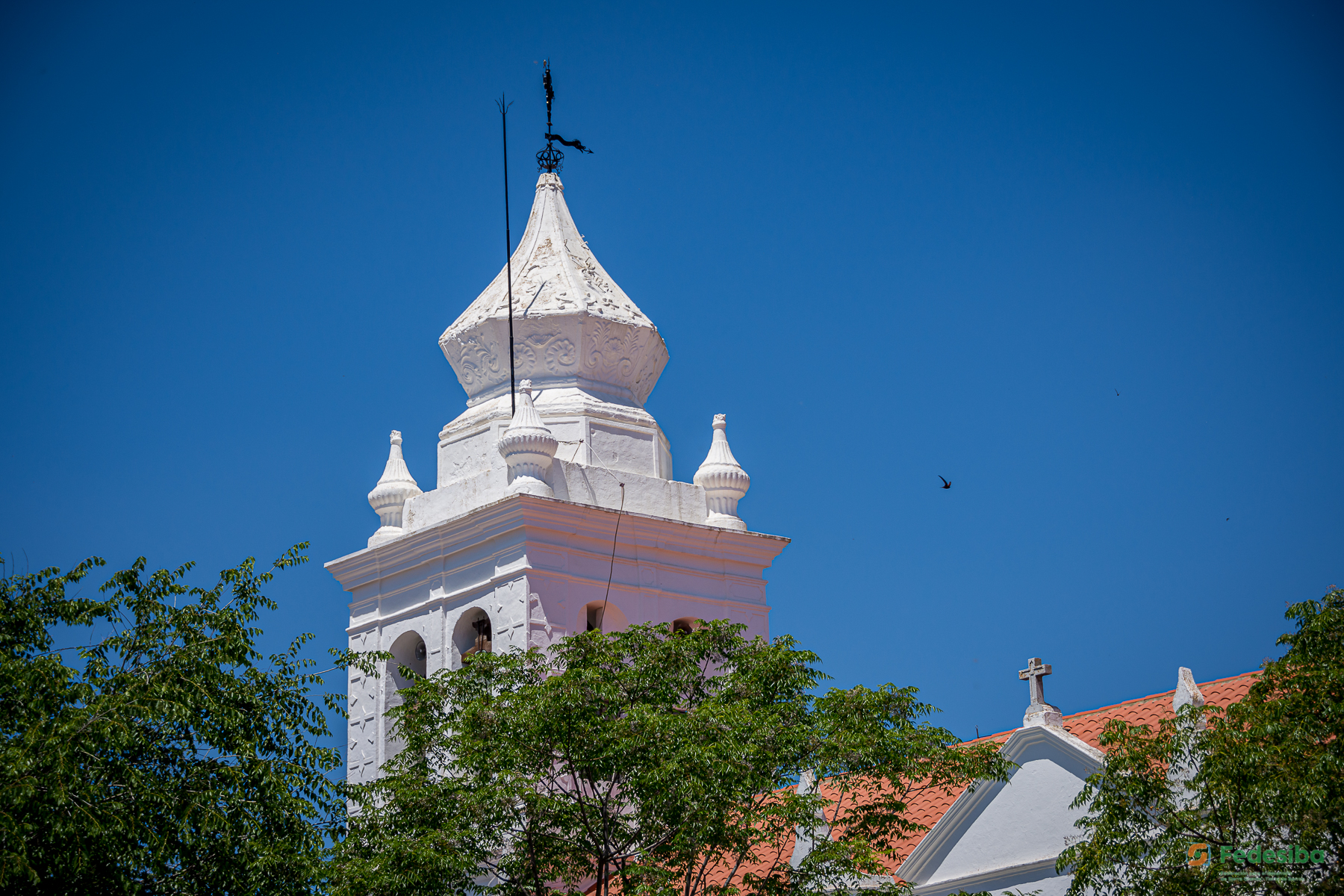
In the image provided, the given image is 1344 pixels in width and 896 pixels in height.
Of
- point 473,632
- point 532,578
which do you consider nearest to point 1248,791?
point 532,578

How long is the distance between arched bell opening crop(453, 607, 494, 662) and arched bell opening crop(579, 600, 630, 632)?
158cm

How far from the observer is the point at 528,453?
29.7 meters

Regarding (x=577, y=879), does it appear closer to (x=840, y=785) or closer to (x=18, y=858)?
(x=840, y=785)

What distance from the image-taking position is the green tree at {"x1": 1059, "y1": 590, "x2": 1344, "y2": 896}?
1759 cm

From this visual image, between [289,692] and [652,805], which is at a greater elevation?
[289,692]

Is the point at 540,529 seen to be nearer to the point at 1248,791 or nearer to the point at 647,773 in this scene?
the point at 647,773

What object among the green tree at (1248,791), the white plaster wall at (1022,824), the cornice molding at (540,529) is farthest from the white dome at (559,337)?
the green tree at (1248,791)

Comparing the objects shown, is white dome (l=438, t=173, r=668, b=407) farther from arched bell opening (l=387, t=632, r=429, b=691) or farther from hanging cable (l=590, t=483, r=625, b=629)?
arched bell opening (l=387, t=632, r=429, b=691)

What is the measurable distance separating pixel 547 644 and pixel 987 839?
7.52m

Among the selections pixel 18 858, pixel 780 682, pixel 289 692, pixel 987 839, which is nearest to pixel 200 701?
pixel 289 692

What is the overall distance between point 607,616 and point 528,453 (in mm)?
2821

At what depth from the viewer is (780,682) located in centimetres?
2384

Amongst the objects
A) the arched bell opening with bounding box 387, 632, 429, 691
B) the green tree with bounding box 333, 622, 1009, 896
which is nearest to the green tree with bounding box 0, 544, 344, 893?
the green tree with bounding box 333, 622, 1009, 896

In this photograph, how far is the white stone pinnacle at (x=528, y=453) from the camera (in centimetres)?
2956
